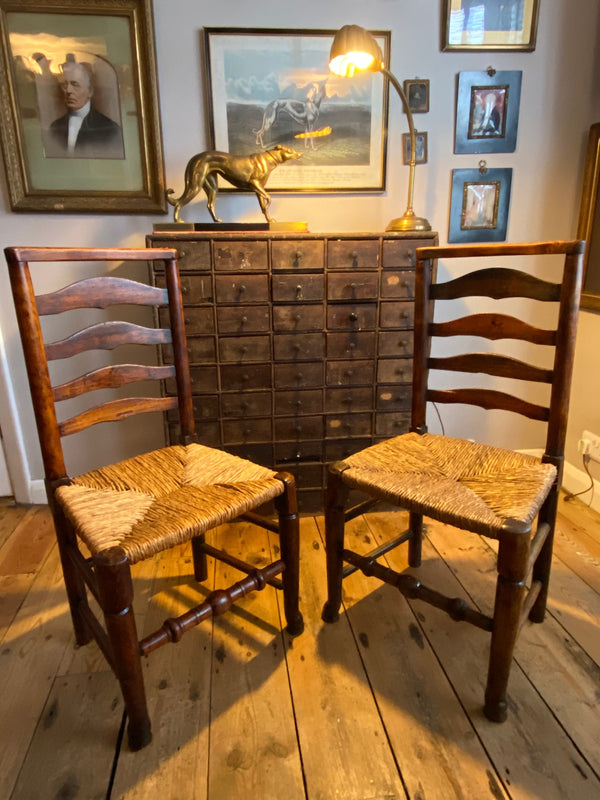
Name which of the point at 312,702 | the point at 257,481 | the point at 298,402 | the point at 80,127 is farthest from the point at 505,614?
the point at 80,127

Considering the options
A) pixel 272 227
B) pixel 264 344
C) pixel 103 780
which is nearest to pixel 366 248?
pixel 272 227

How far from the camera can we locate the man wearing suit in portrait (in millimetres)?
1691

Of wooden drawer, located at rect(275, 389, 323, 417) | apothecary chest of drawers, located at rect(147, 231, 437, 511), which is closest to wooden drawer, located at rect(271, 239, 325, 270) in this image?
apothecary chest of drawers, located at rect(147, 231, 437, 511)

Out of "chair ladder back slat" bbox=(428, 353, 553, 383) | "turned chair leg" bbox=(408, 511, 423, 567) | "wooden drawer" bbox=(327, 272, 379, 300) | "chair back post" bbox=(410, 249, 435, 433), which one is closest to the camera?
"chair ladder back slat" bbox=(428, 353, 553, 383)

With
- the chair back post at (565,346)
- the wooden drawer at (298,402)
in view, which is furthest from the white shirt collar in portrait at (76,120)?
the chair back post at (565,346)

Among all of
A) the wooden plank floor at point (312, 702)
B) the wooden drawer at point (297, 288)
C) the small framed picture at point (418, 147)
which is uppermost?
the small framed picture at point (418, 147)

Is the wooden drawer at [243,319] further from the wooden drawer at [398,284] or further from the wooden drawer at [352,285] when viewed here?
the wooden drawer at [398,284]

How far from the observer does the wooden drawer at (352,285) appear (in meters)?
1.65

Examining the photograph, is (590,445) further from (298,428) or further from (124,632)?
(124,632)

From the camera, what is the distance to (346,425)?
181cm

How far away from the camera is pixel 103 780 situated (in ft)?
3.12

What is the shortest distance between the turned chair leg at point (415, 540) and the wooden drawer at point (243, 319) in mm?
824

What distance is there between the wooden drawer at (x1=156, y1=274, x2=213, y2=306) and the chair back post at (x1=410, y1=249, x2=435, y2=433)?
0.69 m

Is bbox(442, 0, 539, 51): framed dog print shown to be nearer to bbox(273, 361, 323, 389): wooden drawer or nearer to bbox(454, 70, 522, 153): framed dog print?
bbox(454, 70, 522, 153): framed dog print
